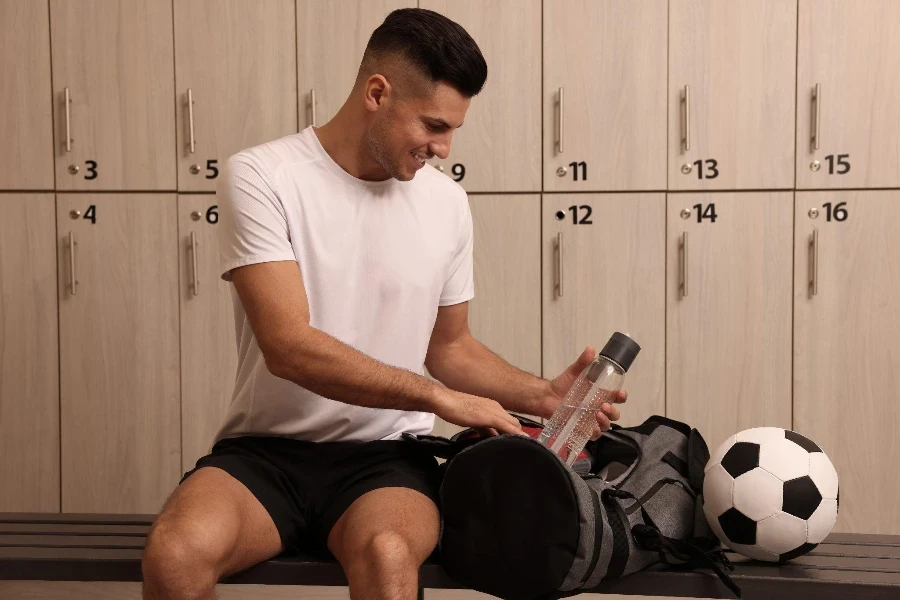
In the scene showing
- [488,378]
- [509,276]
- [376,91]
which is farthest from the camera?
[509,276]

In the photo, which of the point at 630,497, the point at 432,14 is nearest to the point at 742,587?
the point at 630,497

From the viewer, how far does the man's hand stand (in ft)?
6.01

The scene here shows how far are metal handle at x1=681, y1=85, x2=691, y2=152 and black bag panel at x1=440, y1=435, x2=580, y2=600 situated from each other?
1.74 metres

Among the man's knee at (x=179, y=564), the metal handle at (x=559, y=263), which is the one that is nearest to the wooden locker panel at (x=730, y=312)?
the metal handle at (x=559, y=263)

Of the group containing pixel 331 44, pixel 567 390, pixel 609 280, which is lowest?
pixel 567 390

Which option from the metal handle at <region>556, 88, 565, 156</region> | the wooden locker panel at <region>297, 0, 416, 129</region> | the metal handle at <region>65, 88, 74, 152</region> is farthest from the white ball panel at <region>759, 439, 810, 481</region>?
the metal handle at <region>65, 88, 74, 152</region>

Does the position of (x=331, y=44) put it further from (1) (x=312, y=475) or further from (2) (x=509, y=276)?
(1) (x=312, y=475)

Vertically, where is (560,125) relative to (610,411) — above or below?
above

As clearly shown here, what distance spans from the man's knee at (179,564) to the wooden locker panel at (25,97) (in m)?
1.97

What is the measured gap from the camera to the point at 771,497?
1643 millimetres

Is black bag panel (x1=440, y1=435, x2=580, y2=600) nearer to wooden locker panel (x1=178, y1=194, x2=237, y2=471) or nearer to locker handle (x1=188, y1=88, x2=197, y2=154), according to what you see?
wooden locker panel (x1=178, y1=194, x2=237, y2=471)

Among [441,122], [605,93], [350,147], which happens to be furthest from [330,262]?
[605,93]

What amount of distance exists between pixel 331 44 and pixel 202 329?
3.46ft

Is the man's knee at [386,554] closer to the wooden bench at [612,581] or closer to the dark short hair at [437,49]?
the wooden bench at [612,581]
